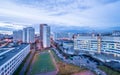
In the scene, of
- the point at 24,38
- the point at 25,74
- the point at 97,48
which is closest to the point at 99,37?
the point at 97,48

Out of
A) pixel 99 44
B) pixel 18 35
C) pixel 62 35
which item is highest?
pixel 18 35

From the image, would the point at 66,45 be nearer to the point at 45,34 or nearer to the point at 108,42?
the point at 45,34

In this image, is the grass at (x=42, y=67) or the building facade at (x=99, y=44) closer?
the grass at (x=42, y=67)

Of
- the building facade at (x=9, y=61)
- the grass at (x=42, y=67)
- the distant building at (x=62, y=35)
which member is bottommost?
the grass at (x=42, y=67)

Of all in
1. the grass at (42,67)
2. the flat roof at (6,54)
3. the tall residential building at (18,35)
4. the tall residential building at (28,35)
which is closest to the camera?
the flat roof at (6,54)

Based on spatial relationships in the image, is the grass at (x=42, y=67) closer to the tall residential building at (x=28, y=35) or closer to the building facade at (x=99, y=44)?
the building facade at (x=99, y=44)

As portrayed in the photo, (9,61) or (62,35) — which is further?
(62,35)

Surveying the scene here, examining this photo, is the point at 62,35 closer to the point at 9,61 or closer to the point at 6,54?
the point at 6,54

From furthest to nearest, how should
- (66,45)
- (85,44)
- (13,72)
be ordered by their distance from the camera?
(66,45) < (85,44) < (13,72)

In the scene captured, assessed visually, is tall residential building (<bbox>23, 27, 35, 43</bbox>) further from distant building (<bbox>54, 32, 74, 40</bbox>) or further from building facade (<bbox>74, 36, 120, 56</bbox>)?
building facade (<bbox>74, 36, 120, 56</bbox>)

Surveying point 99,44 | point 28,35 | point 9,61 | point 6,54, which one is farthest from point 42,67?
point 28,35

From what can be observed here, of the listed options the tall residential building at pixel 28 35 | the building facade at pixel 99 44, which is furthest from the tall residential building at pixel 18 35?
the building facade at pixel 99 44
